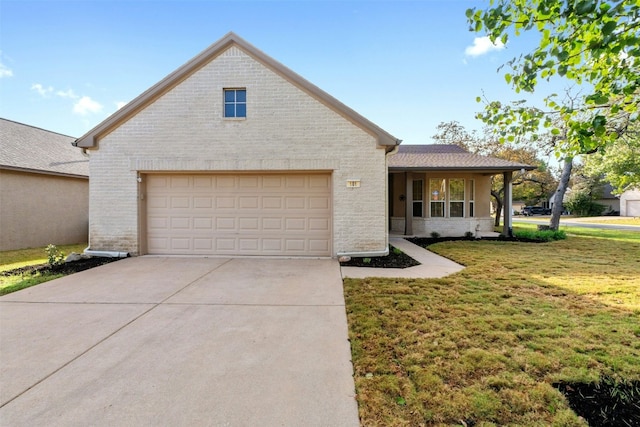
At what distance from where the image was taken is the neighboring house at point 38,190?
35.6 ft

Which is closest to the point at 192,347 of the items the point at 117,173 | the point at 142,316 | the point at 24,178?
the point at 142,316

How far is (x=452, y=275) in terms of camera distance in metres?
6.55

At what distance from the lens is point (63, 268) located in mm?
7379

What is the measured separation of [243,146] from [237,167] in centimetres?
62

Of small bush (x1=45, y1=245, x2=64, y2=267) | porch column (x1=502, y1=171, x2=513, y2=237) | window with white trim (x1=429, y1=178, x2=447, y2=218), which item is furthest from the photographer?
window with white trim (x1=429, y1=178, x2=447, y2=218)

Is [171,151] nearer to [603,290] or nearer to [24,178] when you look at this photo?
[24,178]

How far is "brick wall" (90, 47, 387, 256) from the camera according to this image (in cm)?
828

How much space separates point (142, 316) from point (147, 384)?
1866 mm

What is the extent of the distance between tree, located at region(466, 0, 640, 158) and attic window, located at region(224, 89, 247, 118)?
6.77 meters

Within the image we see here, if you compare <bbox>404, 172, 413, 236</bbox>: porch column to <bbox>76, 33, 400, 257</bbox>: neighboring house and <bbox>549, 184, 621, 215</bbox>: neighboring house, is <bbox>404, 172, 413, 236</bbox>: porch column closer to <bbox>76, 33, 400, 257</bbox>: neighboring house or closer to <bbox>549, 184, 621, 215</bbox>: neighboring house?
<bbox>76, 33, 400, 257</bbox>: neighboring house

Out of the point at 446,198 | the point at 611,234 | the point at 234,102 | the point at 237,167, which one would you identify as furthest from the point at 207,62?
the point at 611,234

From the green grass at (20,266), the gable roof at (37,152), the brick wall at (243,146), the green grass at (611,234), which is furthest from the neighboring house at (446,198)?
the gable roof at (37,152)

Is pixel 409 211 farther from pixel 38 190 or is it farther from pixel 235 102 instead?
pixel 38 190

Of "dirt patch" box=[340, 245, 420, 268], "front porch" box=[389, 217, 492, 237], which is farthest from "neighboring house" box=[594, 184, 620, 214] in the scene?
"dirt patch" box=[340, 245, 420, 268]
